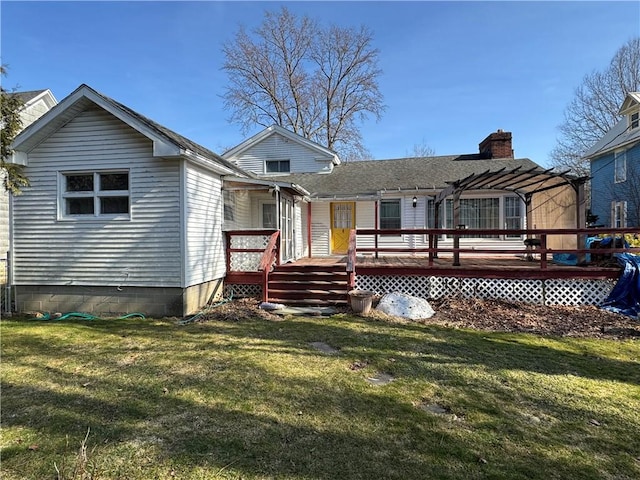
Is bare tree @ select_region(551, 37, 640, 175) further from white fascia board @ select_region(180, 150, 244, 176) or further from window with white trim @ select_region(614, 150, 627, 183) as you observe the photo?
white fascia board @ select_region(180, 150, 244, 176)

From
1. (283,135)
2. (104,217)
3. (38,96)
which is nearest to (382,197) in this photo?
(283,135)

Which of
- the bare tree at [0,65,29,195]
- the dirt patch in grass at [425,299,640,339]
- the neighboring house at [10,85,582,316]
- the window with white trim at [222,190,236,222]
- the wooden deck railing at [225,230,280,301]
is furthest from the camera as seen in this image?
the window with white trim at [222,190,236,222]

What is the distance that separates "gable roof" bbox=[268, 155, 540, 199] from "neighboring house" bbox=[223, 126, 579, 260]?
0.04 m

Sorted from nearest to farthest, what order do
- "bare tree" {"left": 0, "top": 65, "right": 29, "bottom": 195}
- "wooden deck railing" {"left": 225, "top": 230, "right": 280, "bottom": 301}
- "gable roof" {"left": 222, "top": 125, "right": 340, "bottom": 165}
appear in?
"bare tree" {"left": 0, "top": 65, "right": 29, "bottom": 195} → "wooden deck railing" {"left": 225, "top": 230, "right": 280, "bottom": 301} → "gable roof" {"left": 222, "top": 125, "right": 340, "bottom": 165}

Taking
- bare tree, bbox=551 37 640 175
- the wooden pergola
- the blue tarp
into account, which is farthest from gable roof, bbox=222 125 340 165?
bare tree, bbox=551 37 640 175

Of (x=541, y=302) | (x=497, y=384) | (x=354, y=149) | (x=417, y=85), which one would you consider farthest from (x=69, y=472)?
(x=354, y=149)

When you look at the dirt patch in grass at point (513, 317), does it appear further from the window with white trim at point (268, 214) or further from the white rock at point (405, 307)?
the window with white trim at point (268, 214)

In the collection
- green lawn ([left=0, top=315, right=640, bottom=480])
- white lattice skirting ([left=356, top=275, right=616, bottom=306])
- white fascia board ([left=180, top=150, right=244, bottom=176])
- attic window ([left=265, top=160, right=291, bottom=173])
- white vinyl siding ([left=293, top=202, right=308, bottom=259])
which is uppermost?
attic window ([left=265, top=160, right=291, bottom=173])

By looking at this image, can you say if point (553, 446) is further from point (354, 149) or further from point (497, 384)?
point (354, 149)

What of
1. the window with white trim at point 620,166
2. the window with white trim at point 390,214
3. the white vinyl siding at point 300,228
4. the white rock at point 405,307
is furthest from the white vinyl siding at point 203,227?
the window with white trim at point 620,166

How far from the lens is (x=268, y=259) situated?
28.5 ft

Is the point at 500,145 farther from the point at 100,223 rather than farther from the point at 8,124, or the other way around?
the point at 8,124

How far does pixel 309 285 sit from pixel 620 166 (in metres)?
18.4

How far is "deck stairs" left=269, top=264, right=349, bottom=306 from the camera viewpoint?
8.41 m
